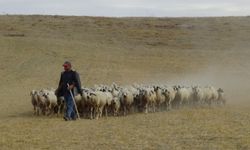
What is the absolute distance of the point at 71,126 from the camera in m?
18.7

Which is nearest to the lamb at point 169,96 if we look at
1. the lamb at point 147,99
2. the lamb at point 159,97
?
the lamb at point 159,97

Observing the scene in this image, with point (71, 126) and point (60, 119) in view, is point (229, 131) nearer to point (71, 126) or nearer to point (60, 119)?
point (71, 126)

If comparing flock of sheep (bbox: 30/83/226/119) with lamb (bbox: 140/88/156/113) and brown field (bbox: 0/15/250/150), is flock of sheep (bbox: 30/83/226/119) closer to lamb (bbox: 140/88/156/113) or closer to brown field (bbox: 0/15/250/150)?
lamb (bbox: 140/88/156/113)

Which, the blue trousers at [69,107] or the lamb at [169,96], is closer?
the blue trousers at [69,107]

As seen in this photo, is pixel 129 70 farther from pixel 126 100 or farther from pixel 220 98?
pixel 126 100

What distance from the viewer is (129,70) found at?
130 feet

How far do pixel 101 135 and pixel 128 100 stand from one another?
5688mm

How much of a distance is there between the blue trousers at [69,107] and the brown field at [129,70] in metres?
0.44

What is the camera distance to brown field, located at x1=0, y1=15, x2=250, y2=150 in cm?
1617

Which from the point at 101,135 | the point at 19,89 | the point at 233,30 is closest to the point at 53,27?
the point at 233,30

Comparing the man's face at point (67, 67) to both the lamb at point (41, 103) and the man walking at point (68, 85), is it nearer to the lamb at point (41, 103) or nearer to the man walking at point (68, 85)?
the man walking at point (68, 85)

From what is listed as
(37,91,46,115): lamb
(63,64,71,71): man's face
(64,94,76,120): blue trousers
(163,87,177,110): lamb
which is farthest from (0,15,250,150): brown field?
(63,64,71,71): man's face

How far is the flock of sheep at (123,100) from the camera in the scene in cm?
2144

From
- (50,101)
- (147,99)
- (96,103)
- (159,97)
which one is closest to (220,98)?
(159,97)
